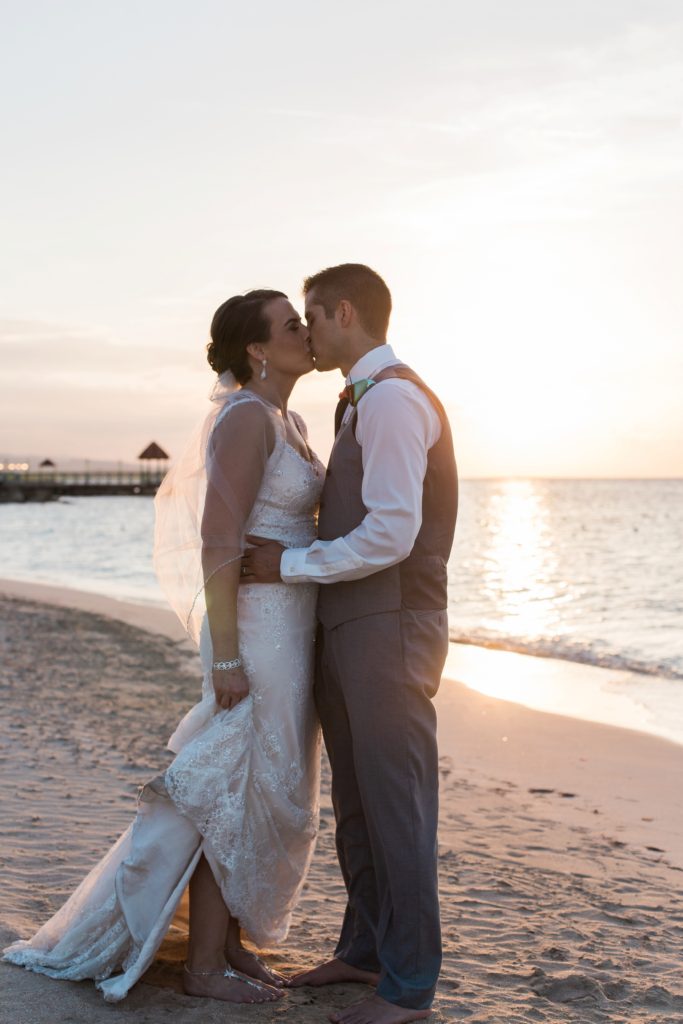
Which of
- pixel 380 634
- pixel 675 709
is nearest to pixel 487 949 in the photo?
pixel 380 634

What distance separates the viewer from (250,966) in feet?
12.0

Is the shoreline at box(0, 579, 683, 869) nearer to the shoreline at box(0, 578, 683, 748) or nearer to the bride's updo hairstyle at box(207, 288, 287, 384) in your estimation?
the shoreline at box(0, 578, 683, 748)

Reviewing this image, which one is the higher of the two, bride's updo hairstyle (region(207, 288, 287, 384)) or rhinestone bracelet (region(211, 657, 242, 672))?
bride's updo hairstyle (region(207, 288, 287, 384))

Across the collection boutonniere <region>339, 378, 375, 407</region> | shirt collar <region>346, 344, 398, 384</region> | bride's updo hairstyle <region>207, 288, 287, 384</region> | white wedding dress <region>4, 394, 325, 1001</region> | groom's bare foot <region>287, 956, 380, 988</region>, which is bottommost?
groom's bare foot <region>287, 956, 380, 988</region>

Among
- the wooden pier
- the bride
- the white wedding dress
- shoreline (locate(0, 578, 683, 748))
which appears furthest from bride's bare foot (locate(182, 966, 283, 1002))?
the wooden pier

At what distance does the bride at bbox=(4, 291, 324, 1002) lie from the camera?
3500 mm

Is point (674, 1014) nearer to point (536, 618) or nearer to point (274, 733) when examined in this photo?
point (274, 733)

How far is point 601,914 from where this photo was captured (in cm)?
471

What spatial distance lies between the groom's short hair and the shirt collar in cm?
8

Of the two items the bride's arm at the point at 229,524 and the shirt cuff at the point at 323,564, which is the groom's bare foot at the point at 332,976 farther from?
the shirt cuff at the point at 323,564

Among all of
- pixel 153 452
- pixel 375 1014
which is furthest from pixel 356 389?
pixel 153 452

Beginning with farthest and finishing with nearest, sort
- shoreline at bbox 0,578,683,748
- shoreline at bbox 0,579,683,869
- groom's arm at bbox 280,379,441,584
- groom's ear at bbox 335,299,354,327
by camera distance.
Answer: shoreline at bbox 0,578,683,748, shoreline at bbox 0,579,683,869, groom's ear at bbox 335,299,354,327, groom's arm at bbox 280,379,441,584

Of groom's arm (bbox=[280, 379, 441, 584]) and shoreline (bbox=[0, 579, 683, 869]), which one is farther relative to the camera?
shoreline (bbox=[0, 579, 683, 869])

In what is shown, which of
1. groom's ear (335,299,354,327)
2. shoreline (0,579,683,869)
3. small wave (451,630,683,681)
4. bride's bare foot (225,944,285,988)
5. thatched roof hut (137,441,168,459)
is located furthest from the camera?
thatched roof hut (137,441,168,459)
